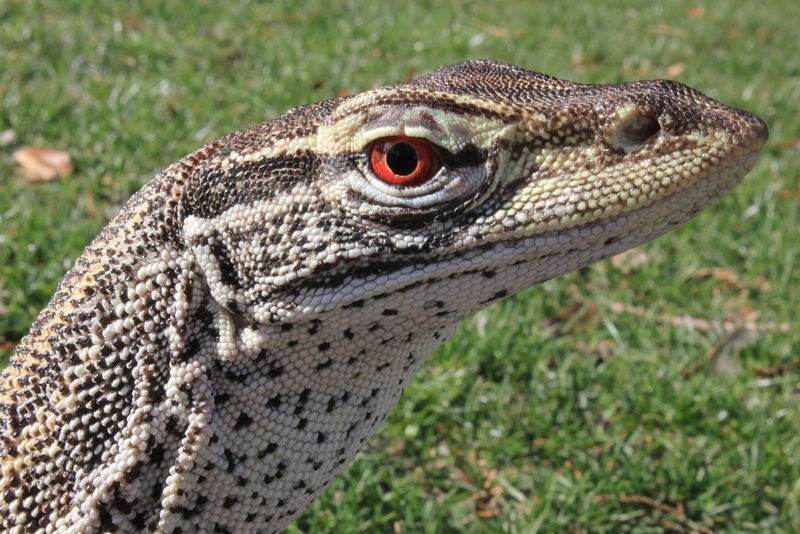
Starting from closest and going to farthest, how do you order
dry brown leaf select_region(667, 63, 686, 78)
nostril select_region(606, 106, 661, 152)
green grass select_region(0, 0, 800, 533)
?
nostril select_region(606, 106, 661, 152)
green grass select_region(0, 0, 800, 533)
dry brown leaf select_region(667, 63, 686, 78)

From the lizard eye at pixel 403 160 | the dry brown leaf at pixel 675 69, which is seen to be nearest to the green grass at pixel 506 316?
the dry brown leaf at pixel 675 69

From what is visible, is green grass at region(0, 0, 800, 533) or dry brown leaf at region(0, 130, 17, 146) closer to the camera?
green grass at region(0, 0, 800, 533)

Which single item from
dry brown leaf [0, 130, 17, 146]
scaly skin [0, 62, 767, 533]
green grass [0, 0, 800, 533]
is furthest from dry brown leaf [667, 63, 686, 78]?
scaly skin [0, 62, 767, 533]

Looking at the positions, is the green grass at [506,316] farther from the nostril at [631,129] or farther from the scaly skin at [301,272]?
the nostril at [631,129]

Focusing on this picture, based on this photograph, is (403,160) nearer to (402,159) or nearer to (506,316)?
(402,159)

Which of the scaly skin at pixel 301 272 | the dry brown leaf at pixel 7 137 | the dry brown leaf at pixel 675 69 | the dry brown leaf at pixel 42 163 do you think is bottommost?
the scaly skin at pixel 301 272

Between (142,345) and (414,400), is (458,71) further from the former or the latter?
(414,400)

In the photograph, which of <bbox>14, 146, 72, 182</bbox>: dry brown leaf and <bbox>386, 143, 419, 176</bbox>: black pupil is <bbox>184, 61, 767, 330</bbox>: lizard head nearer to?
<bbox>386, 143, 419, 176</bbox>: black pupil

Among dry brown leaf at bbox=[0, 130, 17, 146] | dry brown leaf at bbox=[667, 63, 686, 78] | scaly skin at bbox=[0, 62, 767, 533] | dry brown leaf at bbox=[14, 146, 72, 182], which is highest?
dry brown leaf at bbox=[667, 63, 686, 78]
